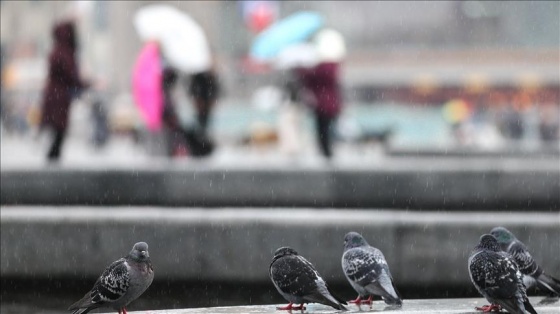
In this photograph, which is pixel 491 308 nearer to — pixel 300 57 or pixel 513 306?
pixel 513 306

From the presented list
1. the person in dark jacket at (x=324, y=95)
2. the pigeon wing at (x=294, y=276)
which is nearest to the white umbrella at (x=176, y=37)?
the person in dark jacket at (x=324, y=95)

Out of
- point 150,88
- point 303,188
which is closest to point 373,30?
point 150,88

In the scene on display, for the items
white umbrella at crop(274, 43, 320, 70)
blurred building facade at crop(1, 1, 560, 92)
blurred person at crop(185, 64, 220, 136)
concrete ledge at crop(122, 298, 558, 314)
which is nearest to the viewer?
concrete ledge at crop(122, 298, 558, 314)

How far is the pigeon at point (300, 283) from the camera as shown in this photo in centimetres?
524

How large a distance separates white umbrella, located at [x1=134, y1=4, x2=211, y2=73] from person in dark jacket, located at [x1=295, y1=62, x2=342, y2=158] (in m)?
1.36

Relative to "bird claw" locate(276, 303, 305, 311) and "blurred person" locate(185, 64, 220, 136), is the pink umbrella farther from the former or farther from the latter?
"bird claw" locate(276, 303, 305, 311)

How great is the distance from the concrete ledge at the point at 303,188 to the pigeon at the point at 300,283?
3859 mm

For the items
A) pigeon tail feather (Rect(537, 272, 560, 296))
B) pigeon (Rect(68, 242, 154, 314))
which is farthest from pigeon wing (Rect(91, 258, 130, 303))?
pigeon tail feather (Rect(537, 272, 560, 296))

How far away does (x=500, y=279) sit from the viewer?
5160 mm

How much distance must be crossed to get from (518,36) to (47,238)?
65289mm

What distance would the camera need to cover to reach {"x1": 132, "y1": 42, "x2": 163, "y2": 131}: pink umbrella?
14.0m

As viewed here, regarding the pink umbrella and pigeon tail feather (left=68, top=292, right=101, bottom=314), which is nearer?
pigeon tail feather (left=68, top=292, right=101, bottom=314)

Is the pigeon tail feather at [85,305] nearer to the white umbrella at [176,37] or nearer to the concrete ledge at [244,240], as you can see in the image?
the concrete ledge at [244,240]

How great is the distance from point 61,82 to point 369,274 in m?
7.28
